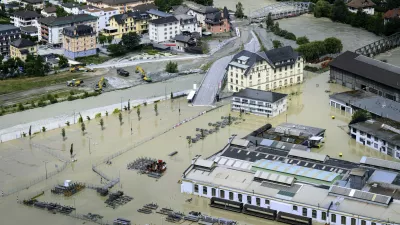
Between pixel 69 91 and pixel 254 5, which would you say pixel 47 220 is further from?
pixel 254 5

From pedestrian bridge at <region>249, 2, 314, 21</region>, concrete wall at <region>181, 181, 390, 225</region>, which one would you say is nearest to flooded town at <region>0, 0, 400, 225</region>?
concrete wall at <region>181, 181, 390, 225</region>

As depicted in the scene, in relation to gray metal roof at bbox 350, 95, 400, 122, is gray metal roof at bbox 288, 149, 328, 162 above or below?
below

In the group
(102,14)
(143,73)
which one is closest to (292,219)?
(143,73)

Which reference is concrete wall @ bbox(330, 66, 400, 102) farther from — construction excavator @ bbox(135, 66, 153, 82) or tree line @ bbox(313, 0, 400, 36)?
tree line @ bbox(313, 0, 400, 36)

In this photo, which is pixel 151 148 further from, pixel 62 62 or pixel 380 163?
pixel 62 62

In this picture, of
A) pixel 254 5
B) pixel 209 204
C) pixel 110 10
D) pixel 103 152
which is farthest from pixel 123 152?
pixel 254 5

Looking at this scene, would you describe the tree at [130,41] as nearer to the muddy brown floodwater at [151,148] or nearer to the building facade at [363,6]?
the muddy brown floodwater at [151,148]

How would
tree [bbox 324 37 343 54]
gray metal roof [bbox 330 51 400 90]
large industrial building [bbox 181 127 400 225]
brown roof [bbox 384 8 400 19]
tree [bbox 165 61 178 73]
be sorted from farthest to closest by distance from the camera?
brown roof [bbox 384 8 400 19]
tree [bbox 324 37 343 54]
tree [bbox 165 61 178 73]
gray metal roof [bbox 330 51 400 90]
large industrial building [bbox 181 127 400 225]
